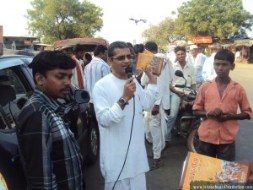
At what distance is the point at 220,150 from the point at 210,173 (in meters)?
1.20

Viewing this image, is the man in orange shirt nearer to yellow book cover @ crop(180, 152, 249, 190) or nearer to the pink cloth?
the pink cloth

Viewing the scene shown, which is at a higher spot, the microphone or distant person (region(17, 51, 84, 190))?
the microphone

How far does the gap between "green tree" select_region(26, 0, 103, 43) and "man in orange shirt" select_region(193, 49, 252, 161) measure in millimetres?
48542

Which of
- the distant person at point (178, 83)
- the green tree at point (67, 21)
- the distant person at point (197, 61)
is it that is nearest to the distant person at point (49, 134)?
the distant person at point (178, 83)

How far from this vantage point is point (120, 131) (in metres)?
2.80

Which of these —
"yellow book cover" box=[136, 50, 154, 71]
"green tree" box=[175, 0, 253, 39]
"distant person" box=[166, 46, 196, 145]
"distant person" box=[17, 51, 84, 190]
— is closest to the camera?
"distant person" box=[17, 51, 84, 190]

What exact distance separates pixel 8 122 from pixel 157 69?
146 centimetres

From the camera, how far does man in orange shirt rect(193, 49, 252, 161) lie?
10.9ft

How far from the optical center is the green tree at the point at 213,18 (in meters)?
50.8

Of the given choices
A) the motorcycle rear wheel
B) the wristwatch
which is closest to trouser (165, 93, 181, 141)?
the motorcycle rear wheel

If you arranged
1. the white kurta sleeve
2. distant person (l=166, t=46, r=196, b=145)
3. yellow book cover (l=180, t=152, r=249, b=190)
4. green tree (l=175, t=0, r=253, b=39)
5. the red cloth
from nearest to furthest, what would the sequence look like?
yellow book cover (l=180, t=152, r=249, b=190) → the white kurta sleeve → distant person (l=166, t=46, r=196, b=145) → the red cloth → green tree (l=175, t=0, r=253, b=39)

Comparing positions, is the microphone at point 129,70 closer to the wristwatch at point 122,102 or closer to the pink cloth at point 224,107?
the wristwatch at point 122,102

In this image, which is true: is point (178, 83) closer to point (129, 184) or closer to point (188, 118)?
point (188, 118)

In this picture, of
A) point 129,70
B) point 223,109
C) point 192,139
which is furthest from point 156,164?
point 129,70
